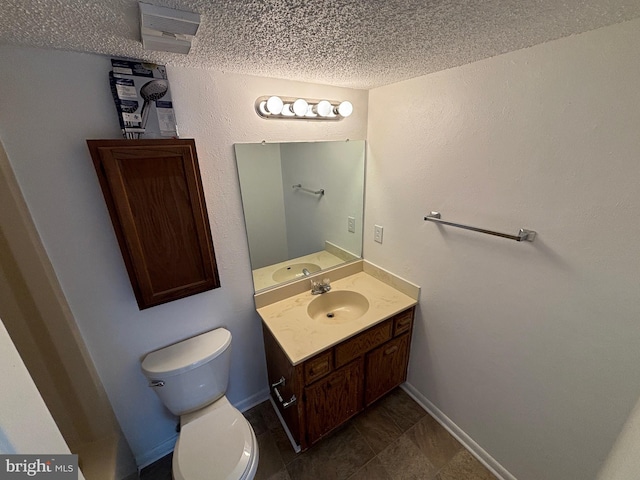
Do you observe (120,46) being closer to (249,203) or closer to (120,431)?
(249,203)

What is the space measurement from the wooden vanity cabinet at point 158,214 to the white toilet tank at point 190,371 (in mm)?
315

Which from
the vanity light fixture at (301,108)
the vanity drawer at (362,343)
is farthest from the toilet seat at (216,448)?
the vanity light fixture at (301,108)

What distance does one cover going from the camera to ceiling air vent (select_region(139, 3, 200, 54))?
651 millimetres

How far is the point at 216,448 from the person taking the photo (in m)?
1.16

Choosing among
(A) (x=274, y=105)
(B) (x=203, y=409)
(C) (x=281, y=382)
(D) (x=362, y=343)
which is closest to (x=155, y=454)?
(B) (x=203, y=409)

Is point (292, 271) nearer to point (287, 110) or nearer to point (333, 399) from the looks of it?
point (333, 399)

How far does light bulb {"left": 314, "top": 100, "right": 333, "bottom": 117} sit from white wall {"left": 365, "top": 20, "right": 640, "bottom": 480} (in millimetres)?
356

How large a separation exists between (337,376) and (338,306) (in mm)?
487

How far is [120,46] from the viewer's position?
888mm

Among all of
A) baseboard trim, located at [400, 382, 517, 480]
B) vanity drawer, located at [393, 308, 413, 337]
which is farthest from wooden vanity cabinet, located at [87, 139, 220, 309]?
baseboard trim, located at [400, 382, 517, 480]

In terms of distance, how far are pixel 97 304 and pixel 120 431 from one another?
75cm

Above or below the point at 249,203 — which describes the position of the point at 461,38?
above

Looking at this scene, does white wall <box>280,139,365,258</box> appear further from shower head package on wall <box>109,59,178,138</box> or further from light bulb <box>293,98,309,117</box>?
shower head package on wall <box>109,59,178,138</box>

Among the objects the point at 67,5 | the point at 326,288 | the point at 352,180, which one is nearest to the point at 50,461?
the point at 67,5
